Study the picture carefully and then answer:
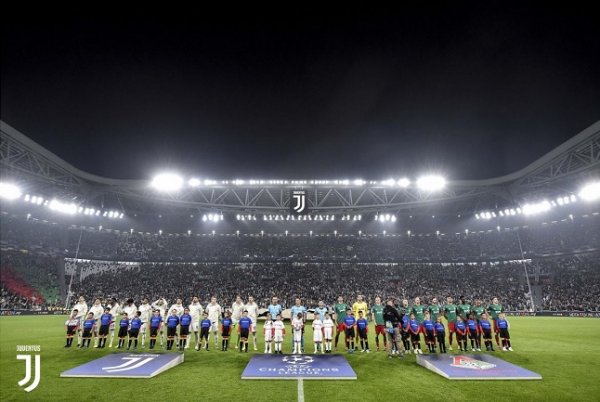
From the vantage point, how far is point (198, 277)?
5141cm

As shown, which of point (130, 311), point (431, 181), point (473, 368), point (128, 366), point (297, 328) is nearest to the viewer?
point (473, 368)

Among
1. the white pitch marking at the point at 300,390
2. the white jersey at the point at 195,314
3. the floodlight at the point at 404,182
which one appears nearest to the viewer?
the white pitch marking at the point at 300,390

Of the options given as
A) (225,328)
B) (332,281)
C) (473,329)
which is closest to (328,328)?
(225,328)

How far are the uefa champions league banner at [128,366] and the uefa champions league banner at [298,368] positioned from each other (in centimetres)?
259

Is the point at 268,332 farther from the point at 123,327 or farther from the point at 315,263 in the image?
the point at 315,263

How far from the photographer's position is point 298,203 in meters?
25.9

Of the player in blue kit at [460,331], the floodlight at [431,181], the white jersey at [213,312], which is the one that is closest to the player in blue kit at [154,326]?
the white jersey at [213,312]

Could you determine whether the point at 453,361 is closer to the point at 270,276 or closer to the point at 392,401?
the point at 392,401

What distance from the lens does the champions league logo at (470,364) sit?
9.38 meters

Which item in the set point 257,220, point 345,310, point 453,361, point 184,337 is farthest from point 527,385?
point 257,220

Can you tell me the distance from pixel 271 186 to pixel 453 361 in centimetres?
2826

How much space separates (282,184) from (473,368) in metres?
28.1

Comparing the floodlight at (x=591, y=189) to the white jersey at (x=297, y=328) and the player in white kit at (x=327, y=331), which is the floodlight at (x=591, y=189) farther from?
the white jersey at (x=297, y=328)

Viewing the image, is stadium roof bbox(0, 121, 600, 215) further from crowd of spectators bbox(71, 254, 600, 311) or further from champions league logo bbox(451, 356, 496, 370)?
champions league logo bbox(451, 356, 496, 370)
